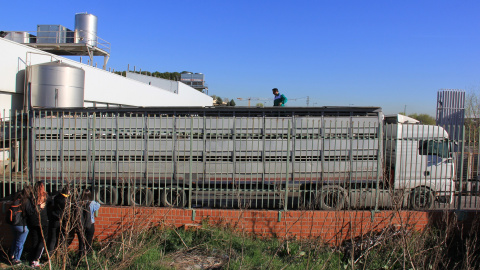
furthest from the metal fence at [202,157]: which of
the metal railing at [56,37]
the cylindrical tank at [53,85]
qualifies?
the metal railing at [56,37]

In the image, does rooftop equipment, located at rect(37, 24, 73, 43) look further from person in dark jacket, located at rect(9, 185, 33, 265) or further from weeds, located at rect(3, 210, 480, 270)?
weeds, located at rect(3, 210, 480, 270)

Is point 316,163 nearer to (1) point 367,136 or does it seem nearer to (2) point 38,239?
(1) point 367,136

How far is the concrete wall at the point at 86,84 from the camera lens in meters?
11.3

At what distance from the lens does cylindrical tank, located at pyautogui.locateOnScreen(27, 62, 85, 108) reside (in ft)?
39.4

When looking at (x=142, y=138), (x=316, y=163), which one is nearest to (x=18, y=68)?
(x=142, y=138)

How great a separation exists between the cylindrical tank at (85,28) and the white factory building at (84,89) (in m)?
3.03

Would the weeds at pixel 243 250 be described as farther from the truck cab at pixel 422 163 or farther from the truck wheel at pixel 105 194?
the truck cab at pixel 422 163

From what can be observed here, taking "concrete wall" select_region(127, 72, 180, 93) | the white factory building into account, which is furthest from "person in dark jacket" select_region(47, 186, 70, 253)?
"concrete wall" select_region(127, 72, 180, 93)

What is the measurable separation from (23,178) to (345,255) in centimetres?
641

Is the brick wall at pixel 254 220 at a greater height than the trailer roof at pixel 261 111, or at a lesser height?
lesser

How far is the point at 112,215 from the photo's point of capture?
6410 mm

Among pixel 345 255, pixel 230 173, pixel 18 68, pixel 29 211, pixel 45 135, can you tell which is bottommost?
pixel 345 255

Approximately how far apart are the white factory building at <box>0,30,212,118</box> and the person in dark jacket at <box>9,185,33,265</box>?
143 centimetres

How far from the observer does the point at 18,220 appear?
573 cm
